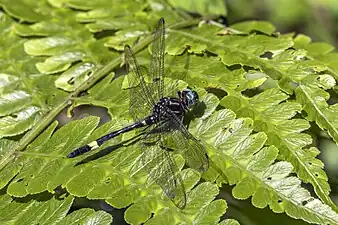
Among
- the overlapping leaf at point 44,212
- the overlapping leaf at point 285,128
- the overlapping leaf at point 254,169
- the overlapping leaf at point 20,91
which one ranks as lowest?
the overlapping leaf at point 44,212

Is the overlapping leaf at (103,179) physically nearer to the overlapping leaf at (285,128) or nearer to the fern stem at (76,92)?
the fern stem at (76,92)

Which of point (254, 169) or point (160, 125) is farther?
point (160, 125)

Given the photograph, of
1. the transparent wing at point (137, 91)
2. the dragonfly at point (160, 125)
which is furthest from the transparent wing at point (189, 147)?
the transparent wing at point (137, 91)

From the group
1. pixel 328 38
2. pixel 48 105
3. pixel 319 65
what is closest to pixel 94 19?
pixel 48 105

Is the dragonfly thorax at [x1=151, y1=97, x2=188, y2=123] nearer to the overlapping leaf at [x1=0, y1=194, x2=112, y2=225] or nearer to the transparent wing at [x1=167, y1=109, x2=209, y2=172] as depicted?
the transparent wing at [x1=167, y1=109, x2=209, y2=172]

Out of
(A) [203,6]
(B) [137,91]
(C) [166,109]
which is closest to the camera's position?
(B) [137,91]

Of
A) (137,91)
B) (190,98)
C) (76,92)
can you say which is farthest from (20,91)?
(190,98)

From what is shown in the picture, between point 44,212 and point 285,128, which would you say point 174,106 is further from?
point 44,212
